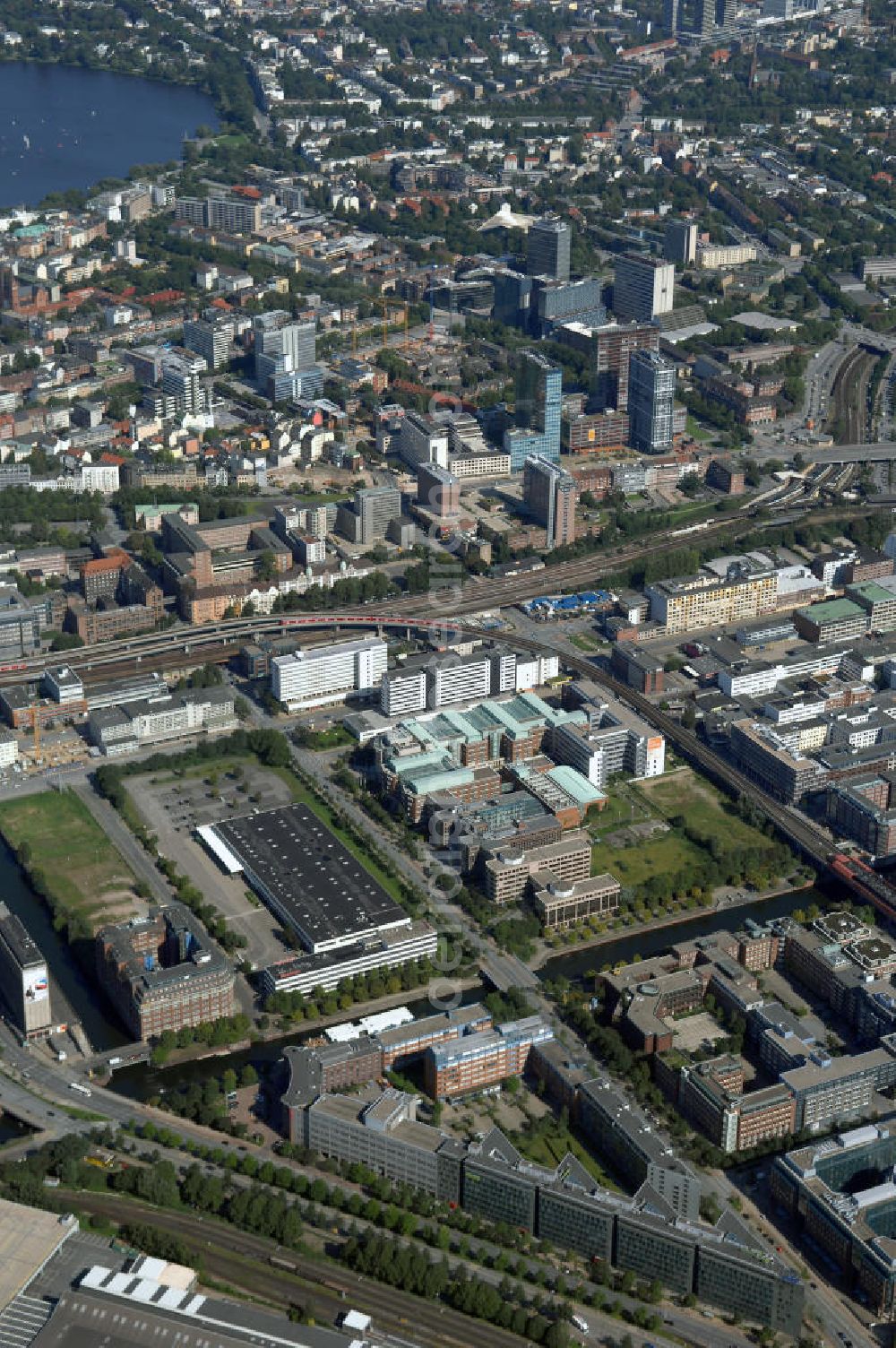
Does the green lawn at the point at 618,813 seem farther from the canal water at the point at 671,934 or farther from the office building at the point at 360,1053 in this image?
the office building at the point at 360,1053

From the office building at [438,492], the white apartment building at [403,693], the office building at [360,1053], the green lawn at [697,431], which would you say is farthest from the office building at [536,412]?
the office building at [360,1053]

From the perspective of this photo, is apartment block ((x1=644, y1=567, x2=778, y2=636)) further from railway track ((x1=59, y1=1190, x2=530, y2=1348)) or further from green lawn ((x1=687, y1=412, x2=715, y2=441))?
railway track ((x1=59, y1=1190, x2=530, y2=1348))

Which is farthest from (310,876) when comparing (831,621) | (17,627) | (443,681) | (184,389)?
(184,389)

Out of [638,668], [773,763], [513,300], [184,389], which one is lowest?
[773,763]

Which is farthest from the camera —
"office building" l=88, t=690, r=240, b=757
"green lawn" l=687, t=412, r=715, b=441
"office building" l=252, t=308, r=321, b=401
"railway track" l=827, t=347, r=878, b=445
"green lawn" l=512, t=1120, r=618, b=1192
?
"office building" l=252, t=308, r=321, b=401

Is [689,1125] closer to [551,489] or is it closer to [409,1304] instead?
[409,1304]

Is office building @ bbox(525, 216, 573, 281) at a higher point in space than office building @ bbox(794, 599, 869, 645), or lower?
higher

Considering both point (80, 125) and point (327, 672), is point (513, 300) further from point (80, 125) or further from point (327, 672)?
point (80, 125)

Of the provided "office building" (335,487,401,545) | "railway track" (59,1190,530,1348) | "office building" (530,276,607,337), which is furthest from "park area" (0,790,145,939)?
"office building" (530,276,607,337)

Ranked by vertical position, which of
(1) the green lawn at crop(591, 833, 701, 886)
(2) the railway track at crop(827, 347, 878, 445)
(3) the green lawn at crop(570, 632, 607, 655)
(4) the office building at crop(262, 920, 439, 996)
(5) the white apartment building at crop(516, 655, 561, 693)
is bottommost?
(1) the green lawn at crop(591, 833, 701, 886)
